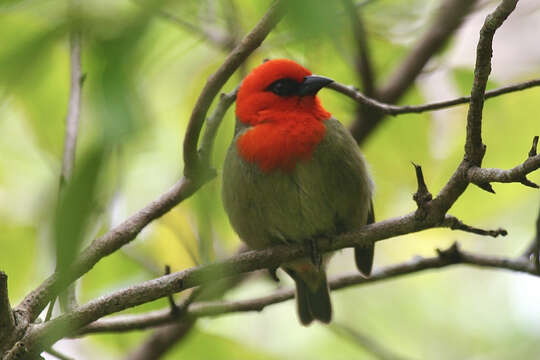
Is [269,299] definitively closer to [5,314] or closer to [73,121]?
[73,121]

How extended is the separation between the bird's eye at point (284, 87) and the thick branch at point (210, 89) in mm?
1025

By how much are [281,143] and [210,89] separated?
805 millimetres

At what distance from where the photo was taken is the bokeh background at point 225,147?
3.00 feet

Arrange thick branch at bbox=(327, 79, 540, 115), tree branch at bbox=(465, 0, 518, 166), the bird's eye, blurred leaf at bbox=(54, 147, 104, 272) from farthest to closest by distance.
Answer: the bird's eye < thick branch at bbox=(327, 79, 540, 115) < tree branch at bbox=(465, 0, 518, 166) < blurred leaf at bbox=(54, 147, 104, 272)

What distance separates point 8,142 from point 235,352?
1682 millimetres

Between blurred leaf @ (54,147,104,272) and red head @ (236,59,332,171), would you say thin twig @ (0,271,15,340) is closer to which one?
red head @ (236,59,332,171)

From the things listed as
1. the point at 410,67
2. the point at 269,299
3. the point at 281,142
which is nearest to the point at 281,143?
the point at 281,142

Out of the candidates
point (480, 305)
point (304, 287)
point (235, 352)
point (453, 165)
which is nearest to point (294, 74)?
point (453, 165)

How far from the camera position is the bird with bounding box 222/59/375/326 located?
3.34 m

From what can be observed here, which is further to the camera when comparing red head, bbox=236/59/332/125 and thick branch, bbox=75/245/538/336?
red head, bbox=236/59/332/125

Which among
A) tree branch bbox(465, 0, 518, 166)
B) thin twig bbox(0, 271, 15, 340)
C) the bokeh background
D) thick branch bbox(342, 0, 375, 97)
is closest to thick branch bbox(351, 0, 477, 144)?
the bokeh background

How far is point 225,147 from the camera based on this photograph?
1.43 m

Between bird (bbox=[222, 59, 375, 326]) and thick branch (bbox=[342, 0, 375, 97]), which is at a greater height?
thick branch (bbox=[342, 0, 375, 97])

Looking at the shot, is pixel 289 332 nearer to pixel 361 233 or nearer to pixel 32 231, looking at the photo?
pixel 32 231
